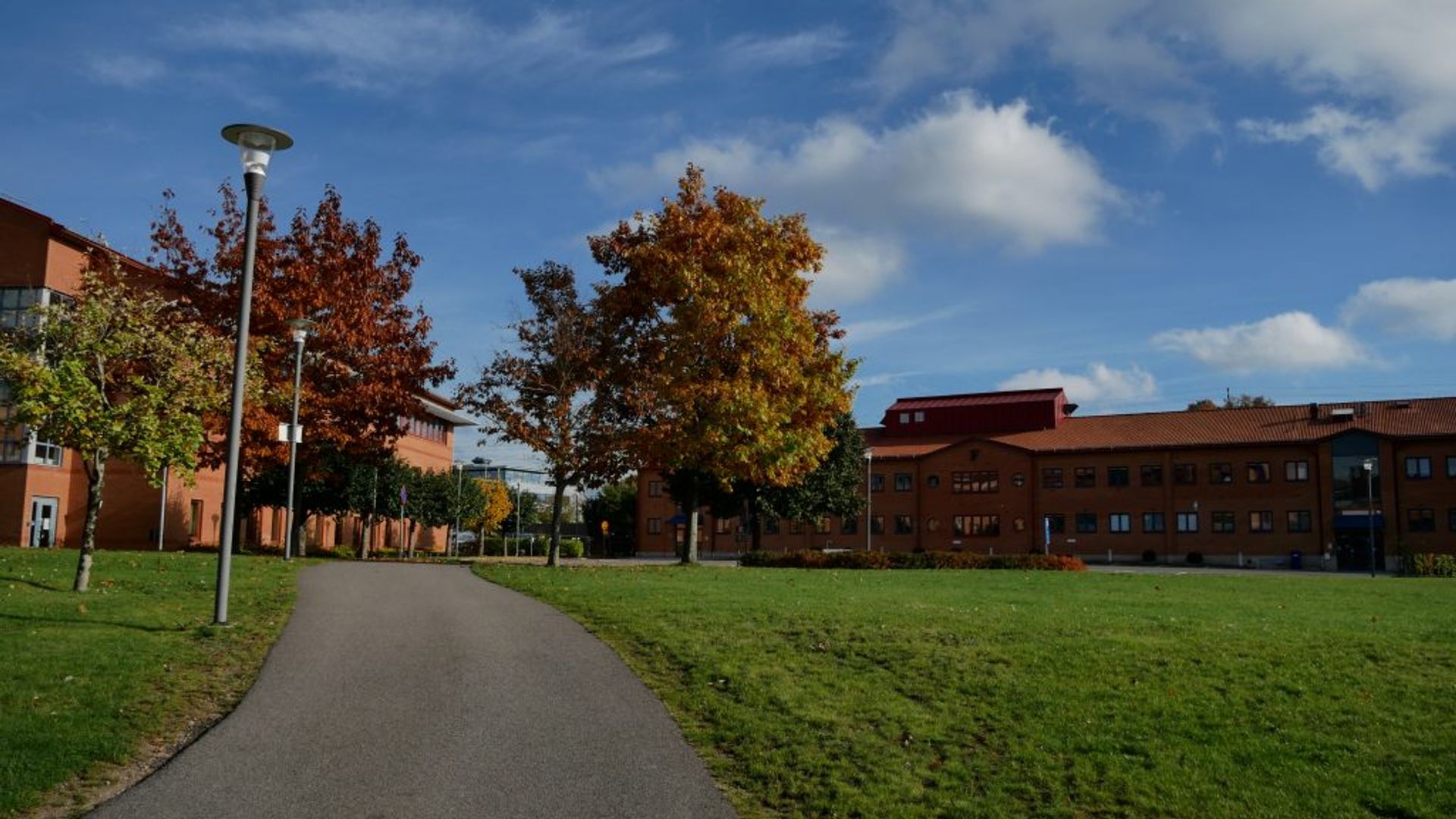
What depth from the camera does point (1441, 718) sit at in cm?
1158

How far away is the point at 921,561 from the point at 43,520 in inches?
1376

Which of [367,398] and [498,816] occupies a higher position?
[367,398]

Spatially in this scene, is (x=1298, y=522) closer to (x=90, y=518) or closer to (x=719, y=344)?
(x=719, y=344)

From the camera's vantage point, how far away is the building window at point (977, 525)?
77312 mm

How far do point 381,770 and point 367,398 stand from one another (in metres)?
29.3

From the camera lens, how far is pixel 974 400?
85625 millimetres

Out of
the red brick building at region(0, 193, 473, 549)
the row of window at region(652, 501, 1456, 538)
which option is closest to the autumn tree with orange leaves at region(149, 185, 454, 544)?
the red brick building at region(0, 193, 473, 549)

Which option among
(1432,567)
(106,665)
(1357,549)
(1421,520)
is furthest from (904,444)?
(106,665)

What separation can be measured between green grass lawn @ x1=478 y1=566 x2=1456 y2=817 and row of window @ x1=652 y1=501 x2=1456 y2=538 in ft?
151

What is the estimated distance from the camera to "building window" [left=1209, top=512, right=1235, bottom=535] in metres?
70.1

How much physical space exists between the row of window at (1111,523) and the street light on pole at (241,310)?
1934 inches

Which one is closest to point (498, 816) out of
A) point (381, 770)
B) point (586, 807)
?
point (586, 807)

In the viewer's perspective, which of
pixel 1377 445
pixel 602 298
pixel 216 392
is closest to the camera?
pixel 216 392

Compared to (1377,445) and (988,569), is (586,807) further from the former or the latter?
(1377,445)
